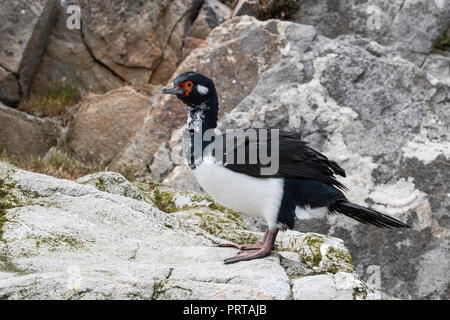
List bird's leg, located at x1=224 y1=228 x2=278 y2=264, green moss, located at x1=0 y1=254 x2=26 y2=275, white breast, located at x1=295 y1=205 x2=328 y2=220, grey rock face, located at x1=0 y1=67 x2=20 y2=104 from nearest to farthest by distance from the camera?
green moss, located at x1=0 y1=254 x2=26 y2=275, bird's leg, located at x1=224 y1=228 x2=278 y2=264, white breast, located at x1=295 y1=205 x2=328 y2=220, grey rock face, located at x1=0 y1=67 x2=20 y2=104

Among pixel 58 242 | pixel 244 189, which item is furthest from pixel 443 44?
pixel 58 242

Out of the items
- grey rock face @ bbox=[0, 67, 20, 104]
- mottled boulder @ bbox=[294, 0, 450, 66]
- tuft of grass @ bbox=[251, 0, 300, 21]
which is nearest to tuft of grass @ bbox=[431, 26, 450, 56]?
mottled boulder @ bbox=[294, 0, 450, 66]

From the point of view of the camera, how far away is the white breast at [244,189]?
502 centimetres

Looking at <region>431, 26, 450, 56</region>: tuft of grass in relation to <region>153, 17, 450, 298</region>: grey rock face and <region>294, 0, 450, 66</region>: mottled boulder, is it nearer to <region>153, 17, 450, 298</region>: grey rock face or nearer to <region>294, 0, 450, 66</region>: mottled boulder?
<region>294, 0, 450, 66</region>: mottled boulder

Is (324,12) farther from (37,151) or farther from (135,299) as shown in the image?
(135,299)

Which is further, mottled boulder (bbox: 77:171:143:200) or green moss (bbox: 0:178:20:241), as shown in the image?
mottled boulder (bbox: 77:171:143:200)

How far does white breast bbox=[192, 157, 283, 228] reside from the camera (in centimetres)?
502

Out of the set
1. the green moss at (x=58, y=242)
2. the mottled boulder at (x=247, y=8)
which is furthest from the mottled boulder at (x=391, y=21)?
the green moss at (x=58, y=242)

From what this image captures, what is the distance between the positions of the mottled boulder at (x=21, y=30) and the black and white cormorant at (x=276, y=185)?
25.9ft

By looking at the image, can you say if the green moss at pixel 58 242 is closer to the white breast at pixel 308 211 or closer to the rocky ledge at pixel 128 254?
the rocky ledge at pixel 128 254

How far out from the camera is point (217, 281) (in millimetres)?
4336

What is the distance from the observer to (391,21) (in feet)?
39.7

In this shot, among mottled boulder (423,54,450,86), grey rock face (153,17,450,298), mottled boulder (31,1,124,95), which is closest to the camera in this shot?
grey rock face (153,17,450,298)

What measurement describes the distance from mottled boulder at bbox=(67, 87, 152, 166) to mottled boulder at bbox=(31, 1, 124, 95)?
93 cm
